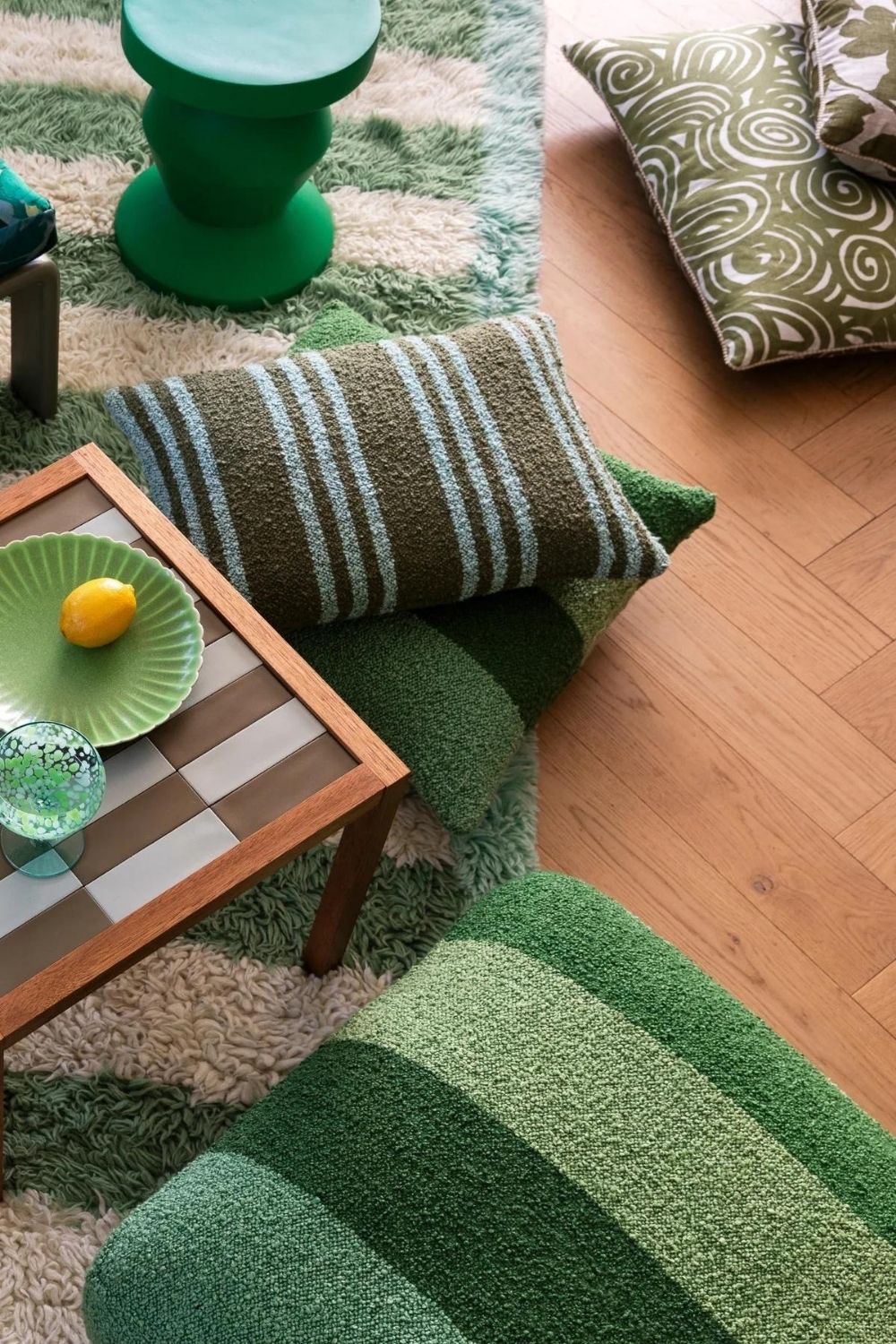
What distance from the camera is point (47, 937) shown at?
920 millimetres

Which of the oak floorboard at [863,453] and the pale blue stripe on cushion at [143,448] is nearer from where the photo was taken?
the pale blue stripe on cushion at [143,448]

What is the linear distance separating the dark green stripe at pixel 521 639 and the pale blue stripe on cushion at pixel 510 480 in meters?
0.04

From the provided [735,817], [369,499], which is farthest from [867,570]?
[369,499]

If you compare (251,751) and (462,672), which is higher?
(251,751)

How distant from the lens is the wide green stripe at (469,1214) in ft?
2.94

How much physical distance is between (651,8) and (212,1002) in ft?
5.99

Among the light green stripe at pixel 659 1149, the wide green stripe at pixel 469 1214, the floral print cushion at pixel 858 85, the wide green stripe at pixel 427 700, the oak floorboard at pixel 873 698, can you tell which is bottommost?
the oak floorboard at pixel 873 698

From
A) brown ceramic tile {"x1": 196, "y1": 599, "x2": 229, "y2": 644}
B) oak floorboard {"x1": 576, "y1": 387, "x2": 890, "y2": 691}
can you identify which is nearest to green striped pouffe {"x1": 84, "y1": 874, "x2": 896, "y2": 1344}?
brown ceramic tile {"x1": 196, "y1": 599, "x2": 229, "y2": 644}

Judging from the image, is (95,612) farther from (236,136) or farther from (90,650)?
(236,136)

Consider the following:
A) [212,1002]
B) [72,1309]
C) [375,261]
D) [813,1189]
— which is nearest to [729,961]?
[813,1189]

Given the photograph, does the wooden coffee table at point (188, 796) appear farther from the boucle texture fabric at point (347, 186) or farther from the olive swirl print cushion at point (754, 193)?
the olive swirl print cushion at point (754, 193)

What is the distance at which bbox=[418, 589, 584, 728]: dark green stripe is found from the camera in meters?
1.38

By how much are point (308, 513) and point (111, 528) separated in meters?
0.23

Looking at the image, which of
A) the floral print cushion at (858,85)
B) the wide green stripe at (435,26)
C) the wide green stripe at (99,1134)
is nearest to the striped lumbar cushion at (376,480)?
the wide green stripe at (99,1134)
